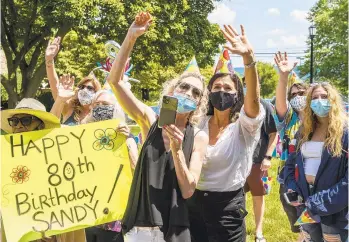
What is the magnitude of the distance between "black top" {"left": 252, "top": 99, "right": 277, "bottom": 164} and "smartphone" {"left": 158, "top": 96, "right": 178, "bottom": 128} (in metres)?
2.60

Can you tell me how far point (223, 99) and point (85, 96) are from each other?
182 cm

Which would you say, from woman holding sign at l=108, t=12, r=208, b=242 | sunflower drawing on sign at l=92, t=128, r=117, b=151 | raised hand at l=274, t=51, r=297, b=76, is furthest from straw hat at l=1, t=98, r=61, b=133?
raised hand at l=274, t=51, r=297, b=76

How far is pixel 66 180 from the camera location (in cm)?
315

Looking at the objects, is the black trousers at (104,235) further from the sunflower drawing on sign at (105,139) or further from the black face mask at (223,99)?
the black face mask at (223,99)

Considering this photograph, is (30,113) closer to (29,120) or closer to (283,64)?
(29,120)

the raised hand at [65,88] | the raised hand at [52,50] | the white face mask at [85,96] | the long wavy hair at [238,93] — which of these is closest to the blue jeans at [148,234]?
the long wavy hair at [238,93]

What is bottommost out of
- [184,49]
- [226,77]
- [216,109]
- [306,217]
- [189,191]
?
[306,217]

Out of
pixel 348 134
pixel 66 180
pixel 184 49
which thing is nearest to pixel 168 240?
pixel 66 180

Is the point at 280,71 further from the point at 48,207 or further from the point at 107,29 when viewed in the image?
the point at 107,29

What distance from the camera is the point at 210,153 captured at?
2.91 meters

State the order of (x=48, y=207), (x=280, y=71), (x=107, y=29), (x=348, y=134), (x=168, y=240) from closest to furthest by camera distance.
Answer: (x=168, y=240) < (x=48, y=207) < (x=348, y=134) < (x=280, y=71) < (x=107, y=29)

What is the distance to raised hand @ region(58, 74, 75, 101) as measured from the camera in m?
3.73

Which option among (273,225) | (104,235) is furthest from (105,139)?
(273,225)

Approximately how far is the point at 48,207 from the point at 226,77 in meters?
1.52
